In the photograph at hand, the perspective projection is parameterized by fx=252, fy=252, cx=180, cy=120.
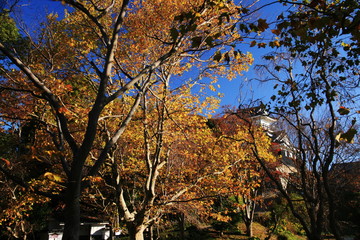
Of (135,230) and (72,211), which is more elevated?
(72,211)

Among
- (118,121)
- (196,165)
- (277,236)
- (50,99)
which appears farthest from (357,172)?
(50,99)

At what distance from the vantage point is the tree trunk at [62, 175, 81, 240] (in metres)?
2.96

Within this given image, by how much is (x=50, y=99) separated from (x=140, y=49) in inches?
192

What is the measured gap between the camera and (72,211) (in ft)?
9.86

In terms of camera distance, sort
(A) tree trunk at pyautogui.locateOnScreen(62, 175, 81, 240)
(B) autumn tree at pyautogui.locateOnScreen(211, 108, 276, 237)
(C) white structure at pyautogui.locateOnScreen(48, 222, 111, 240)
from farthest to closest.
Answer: (C) white structure at pyautogui.locateOnScreen(48, 222, 111, 240) → (B) autumn tree at pyautogui.locateOnScreen(211, 108, 276, 237) → (A) tree trunk at pyautogui.locateOnScreen(62, 175, 81, 240)

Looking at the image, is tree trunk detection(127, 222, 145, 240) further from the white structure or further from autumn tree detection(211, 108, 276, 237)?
the white structure

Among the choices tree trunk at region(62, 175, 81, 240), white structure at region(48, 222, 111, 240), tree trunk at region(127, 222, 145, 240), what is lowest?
white structure at region(48, 222, 111, 240)

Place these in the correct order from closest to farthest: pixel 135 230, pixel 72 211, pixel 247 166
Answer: pixel 72 211 < pixel 135 230 < pixel 247 166

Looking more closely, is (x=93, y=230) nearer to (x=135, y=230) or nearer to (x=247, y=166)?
(x=135, y=230)

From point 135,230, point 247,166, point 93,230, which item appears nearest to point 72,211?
point 135,230

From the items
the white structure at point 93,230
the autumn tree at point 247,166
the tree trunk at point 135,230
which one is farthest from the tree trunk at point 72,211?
the white structure at point 93,230

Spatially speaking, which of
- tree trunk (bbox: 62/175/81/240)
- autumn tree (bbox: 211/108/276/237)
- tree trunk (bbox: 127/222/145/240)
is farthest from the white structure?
tree trunk (bbox: 62/175/81/240)

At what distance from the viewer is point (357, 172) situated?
37.5 feet

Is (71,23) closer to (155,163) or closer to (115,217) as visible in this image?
(155,163)
